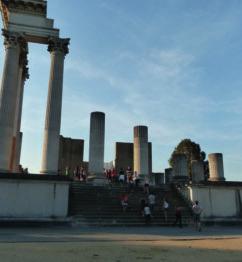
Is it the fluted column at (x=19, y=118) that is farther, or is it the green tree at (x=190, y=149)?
the green tree at (x=190, y=149)

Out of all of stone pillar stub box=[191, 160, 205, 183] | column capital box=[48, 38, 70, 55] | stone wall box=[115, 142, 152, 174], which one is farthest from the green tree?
column capital box=[48, 38, 70, 55]

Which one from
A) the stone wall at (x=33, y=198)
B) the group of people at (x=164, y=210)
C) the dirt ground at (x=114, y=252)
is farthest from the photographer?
the stone wall at (x=33, y=198)

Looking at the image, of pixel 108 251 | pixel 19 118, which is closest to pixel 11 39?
pixel 19 118

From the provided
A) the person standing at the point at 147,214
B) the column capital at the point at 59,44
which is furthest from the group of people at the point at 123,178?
the column capital at the point at 59,44

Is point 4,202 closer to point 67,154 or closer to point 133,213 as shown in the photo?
point 133,213

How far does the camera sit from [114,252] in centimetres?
1109

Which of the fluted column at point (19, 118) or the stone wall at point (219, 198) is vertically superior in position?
the fluted column at point (19, 118)

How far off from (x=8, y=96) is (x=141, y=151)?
12158 mm

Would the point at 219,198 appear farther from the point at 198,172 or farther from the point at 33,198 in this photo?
the point at 33,198

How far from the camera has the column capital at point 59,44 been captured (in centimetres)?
Result: 2766

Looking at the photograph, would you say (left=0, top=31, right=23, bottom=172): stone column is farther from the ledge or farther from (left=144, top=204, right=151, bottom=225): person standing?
(left=144, top=204, right=151, bottom=225): person standing

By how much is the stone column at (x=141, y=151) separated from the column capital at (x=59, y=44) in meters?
9.25

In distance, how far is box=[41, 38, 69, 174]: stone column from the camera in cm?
2480

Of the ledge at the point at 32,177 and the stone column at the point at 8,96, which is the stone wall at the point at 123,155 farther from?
the ledge at the point at 32,177
